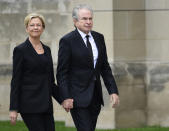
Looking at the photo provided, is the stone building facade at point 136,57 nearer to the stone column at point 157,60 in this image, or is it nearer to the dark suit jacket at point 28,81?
the stone column at point 157,60

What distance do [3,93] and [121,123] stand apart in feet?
9.37

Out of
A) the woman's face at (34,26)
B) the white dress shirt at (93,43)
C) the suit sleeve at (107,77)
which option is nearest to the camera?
the woman's face at (34,26)

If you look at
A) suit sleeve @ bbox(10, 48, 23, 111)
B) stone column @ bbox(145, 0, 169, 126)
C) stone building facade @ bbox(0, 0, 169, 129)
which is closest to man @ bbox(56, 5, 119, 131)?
suit sleeve @ bbox(10, 48, 23, 111)

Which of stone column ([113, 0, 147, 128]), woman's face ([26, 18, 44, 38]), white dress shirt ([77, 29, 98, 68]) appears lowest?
stone column ([113, 0, 147, 128])

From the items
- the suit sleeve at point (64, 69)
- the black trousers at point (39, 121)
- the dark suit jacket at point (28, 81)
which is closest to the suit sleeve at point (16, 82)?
the dark suit jacket at point (28, 81)

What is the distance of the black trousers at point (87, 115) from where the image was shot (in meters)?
6.71

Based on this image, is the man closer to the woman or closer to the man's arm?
the man's arm

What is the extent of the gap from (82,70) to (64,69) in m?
0.18

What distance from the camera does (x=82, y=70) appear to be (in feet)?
22.2

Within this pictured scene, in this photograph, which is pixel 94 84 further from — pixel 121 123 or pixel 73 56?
pixel 121 123

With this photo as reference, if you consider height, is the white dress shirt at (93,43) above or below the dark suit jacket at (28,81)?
above

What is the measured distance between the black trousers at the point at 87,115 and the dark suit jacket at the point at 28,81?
14.5 inches

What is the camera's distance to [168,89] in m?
10.5

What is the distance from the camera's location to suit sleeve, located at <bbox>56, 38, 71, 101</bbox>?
667 centimetres
